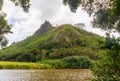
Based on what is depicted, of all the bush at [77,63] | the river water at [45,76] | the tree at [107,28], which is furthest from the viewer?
the bush at [77,63]

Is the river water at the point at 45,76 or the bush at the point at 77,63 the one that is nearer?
the river water at the point at 45,76

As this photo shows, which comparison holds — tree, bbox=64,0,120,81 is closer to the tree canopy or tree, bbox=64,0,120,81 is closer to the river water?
the tree canopy

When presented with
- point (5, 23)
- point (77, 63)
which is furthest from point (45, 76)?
point (77, 63)

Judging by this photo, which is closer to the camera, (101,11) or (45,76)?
(101,11)

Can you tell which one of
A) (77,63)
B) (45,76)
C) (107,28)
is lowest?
(77,63)

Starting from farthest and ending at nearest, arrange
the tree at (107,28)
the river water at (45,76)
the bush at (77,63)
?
the bush at (77,63) < the river water at (45,76) < the tree at (107,28)

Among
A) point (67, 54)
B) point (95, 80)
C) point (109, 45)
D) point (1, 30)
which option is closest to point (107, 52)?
point (109, 45)

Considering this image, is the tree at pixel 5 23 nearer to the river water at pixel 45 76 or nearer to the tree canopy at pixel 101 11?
the tree canopy at pixel 101 11

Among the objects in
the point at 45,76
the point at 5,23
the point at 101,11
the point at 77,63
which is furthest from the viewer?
the point at 77,63

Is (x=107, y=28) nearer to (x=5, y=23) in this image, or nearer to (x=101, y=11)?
(x=101, y=11)

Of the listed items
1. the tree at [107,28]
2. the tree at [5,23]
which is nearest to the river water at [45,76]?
the tree at [5,23]

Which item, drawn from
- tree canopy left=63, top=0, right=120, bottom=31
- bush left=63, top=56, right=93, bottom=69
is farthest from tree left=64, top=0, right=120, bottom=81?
bush left=63, top=56, right=93, bottom=69

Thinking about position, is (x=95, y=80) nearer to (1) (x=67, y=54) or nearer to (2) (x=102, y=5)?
(2) (x=102, y=5)

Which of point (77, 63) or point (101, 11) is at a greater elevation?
point (101, 11)
